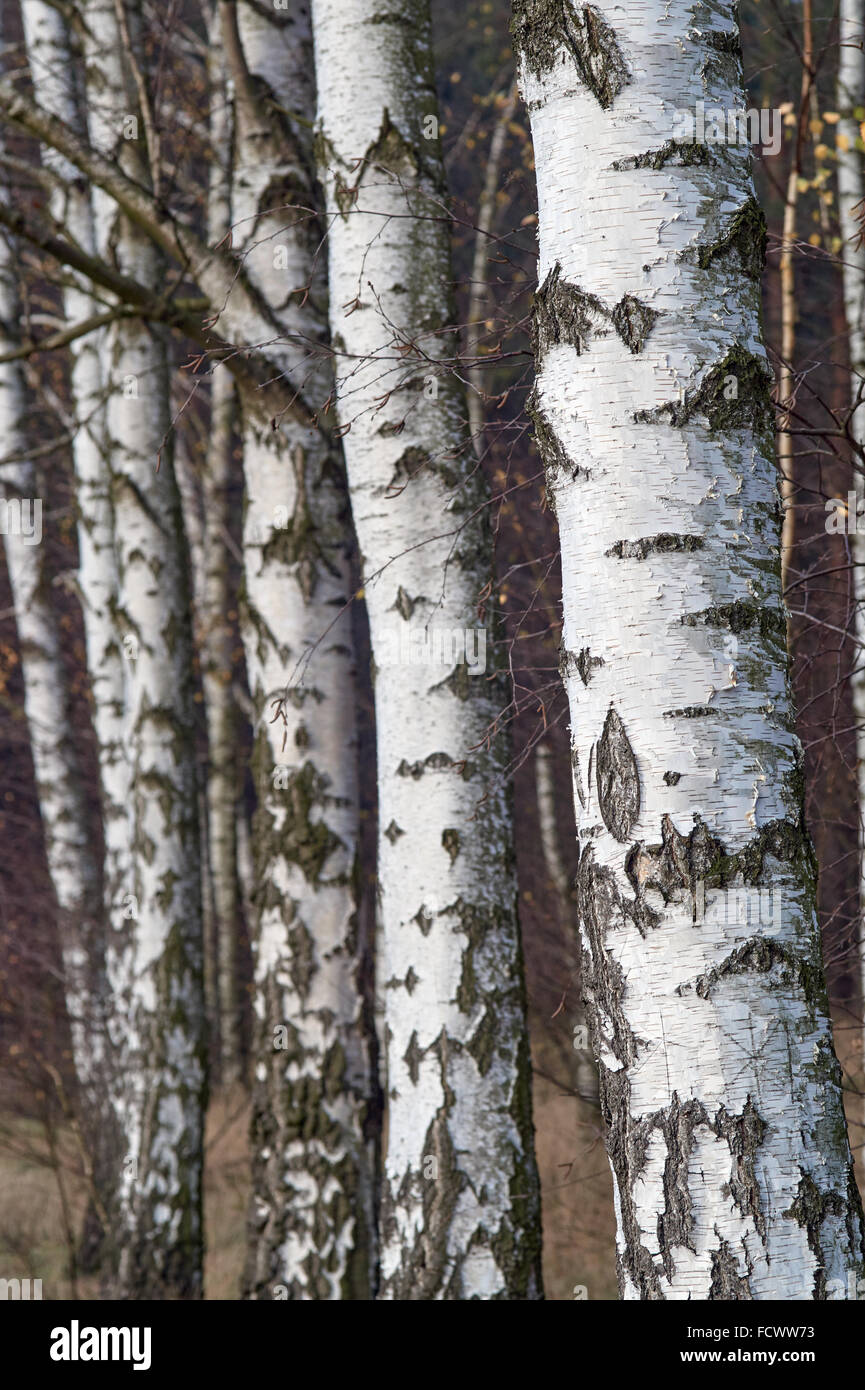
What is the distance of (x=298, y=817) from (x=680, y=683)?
2.16 meters

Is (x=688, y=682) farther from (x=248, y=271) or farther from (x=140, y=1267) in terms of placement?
(x=140, y=1267)

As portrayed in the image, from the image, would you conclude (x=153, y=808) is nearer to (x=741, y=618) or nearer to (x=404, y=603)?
(x=404, y=603)

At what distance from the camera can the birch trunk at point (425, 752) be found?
247 cm

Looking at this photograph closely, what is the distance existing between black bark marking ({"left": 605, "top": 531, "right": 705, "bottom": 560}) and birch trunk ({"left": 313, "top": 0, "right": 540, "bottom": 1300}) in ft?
3.67

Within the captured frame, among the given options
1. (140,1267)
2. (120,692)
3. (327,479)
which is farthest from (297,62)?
(140,1267)

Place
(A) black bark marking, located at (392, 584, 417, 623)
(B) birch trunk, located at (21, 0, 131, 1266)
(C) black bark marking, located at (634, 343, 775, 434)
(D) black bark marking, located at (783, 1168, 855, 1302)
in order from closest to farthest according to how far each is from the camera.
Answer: (D) black bark marking, located at (783, 1168, 855, 1302), (C) black bark marking, located at (634, 343, 775, 434), (A) black bark marking, located at (392, 584, 417, 623), (B) birch trunk, located at (21, 0, 131, 1266)

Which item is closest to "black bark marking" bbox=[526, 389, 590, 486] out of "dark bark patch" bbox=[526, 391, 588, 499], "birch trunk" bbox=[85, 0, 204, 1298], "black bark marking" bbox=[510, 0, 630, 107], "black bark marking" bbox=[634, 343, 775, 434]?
"dark bark patch" bbox=[526, 391, 588, 499]

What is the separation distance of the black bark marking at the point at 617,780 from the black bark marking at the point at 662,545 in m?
0.19

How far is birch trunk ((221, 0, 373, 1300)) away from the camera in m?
3.22

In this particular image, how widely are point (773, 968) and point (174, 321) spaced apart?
2.87m

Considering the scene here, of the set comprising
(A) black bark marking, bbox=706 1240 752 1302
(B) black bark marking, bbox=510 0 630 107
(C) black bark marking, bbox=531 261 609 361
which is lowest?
(A) black bark marking, bbox=706 1240 752 1302


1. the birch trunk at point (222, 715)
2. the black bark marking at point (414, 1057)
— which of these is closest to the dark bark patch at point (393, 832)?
the black bark marking at point (414, 1057)

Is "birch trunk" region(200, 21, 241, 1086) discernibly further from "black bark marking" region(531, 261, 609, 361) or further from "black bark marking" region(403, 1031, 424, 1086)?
"black bark marking" region(531, 261, 609, 361)

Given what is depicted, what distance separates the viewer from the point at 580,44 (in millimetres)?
1407
